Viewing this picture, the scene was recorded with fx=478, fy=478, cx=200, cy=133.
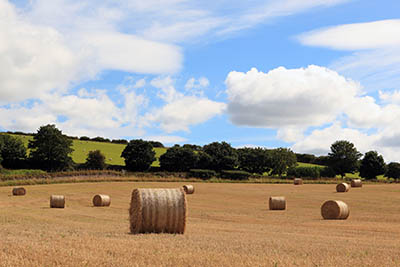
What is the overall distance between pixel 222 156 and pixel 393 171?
42.8 meters

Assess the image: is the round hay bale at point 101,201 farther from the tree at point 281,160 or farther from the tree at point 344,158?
the tree at point 344,158

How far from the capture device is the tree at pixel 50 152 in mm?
92562

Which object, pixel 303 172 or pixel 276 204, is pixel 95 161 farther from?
pixel 276 204

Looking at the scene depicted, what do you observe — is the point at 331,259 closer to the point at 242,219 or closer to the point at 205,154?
the point at 242,219

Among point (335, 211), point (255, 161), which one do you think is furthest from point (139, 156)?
point (335, 211)

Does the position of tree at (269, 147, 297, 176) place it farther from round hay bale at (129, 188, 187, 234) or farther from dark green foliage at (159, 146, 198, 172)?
round hay bale at (129, 188, 187, 234)

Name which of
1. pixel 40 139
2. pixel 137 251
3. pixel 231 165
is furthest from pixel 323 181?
pixel 137 251

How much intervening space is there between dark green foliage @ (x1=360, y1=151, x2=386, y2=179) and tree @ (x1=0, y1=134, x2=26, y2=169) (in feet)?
244

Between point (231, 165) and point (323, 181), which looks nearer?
point (323, 181)

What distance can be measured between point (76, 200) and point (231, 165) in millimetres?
61677

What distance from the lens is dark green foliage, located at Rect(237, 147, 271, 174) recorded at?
106 m

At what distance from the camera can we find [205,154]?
322 ft

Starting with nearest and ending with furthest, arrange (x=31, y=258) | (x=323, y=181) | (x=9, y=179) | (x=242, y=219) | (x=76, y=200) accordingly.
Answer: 1. (x=31, y=258)
2. (x=242, y=219)
3. (x=76, y=200)
4. (x=9, y=179)
5. (x=323, y=181)

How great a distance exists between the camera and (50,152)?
9269cm
